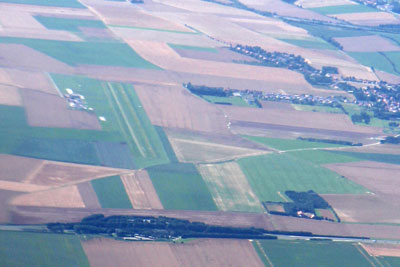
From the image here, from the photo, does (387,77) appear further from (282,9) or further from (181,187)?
(181,187)

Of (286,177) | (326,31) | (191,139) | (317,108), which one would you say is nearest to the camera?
(286,177)

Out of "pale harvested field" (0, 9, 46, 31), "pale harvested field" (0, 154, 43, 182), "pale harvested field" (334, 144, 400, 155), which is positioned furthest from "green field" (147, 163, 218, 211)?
"pale harvested field" (0, 9, 46, 31)

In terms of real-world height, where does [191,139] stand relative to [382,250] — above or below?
above

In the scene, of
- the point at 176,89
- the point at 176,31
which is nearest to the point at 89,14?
the point at 176,31

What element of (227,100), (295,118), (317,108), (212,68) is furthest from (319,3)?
(295,118)

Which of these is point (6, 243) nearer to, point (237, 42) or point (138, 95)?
point (138, 95)

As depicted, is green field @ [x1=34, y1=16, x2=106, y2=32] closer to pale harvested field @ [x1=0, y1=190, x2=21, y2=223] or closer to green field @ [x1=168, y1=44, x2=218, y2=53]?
green field @ [x1=168, y1=44, x2=218, y2=53]

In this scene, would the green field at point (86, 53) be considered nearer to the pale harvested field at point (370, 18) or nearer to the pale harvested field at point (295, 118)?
the pale harvested field at point (295, 118)

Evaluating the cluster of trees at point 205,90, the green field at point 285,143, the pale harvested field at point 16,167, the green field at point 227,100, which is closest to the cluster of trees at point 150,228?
the pale harvested field at point 16,167
